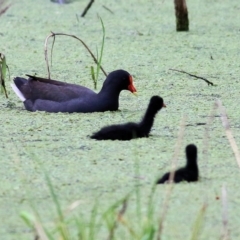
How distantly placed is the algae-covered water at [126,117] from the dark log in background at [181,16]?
78 millimetres

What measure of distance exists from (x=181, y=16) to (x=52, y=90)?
2158 millimetres

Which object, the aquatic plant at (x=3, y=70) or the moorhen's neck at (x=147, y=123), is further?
the aquatic plant at (x=3, y=70)

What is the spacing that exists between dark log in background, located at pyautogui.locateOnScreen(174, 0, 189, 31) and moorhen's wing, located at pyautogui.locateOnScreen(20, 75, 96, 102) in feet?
6.15

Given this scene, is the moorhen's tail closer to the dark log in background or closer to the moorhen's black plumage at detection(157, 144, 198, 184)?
the moorhen's black plumage at detection(157, 144, 198, 184)

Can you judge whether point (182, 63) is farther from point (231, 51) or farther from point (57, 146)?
point (57, 146)

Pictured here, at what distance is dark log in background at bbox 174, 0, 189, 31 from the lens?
6.17 meters

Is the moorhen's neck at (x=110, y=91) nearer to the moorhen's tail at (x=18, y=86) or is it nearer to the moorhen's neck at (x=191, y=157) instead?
the moorhen's tail at (x=18, y=86)

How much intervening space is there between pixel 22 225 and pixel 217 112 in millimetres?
1722

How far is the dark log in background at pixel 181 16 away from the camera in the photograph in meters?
6.17

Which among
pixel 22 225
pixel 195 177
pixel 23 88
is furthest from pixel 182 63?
pixel 22 225

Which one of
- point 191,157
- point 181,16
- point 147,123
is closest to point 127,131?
point 147,123

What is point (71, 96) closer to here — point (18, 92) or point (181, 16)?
point (18, 92)

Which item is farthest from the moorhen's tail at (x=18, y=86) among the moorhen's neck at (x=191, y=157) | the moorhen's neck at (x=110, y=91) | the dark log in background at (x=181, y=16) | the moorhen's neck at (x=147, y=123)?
the dark log in background at (x=181, y=16)

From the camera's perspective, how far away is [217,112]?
4.15 meters
